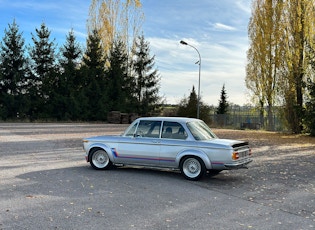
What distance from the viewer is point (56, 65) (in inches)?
1463

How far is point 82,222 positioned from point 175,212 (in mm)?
→ 1591

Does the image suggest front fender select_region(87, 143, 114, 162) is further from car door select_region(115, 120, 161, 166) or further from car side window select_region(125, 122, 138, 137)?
car side window select_region(125, 122, 138, 137)

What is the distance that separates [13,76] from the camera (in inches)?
1339

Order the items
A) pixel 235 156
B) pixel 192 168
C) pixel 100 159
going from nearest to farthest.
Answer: pixel 235 156, pixel 192 168, pixel 100 159

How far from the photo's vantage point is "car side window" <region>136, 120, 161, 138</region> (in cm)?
943

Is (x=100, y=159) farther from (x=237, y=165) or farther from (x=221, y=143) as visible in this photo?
(x=237, y=165)

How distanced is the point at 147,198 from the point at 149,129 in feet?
9.93

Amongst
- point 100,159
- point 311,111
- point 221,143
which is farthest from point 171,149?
point 311,111

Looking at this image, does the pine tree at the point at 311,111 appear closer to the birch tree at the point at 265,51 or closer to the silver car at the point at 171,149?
the birch tree at the point at 265,51

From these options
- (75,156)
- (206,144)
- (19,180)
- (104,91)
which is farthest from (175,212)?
(104,91)

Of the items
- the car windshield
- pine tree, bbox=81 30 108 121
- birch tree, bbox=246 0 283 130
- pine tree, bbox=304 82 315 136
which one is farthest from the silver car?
pine tree, bbox=81 30 108 121

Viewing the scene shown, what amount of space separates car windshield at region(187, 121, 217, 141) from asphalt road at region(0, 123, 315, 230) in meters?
1.10

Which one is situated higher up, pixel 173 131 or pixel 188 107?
pixel 188 107

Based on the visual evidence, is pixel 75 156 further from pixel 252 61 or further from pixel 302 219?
pixel 252 61
